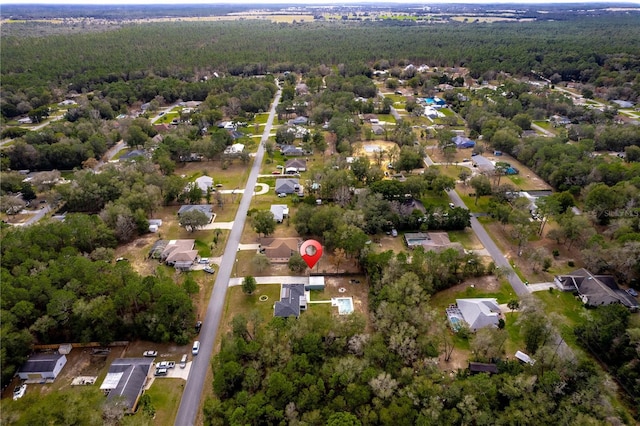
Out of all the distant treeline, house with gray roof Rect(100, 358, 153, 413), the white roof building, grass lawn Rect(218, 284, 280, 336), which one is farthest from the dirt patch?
the distant treeline

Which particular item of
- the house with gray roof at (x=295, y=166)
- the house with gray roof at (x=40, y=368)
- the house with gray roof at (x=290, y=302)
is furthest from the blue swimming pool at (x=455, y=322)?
the house with gray roof at (x=295, y=166)

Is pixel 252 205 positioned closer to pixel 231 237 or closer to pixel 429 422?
pixel 231 237

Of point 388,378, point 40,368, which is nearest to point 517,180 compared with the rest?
point 388,378

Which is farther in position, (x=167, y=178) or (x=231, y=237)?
(x=167, y=178)

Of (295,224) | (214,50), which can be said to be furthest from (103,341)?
(214,50)

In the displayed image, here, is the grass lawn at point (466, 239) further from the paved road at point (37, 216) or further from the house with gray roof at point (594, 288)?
the paved road at point (37, 216)

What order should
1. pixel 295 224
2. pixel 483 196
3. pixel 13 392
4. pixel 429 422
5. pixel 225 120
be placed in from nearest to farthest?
pixel 429 422
pixel 13 392
pixel 295 224
pixel 483 196
pixel 225 120

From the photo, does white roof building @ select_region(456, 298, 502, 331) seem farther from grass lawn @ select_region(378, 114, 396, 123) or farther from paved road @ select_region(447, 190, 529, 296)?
grass lawn @ select_region(378, 114, 396, 123)
